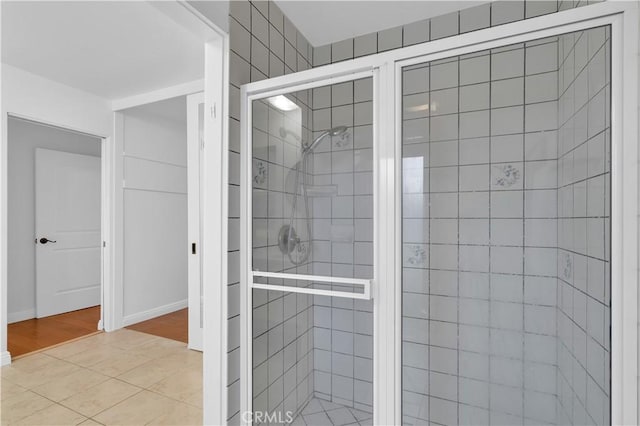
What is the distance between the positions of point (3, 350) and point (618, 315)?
12.6ft

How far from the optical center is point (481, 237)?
1248mm

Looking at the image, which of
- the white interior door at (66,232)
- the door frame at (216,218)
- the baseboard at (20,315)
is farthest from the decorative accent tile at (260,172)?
the baseboard at (20,315)

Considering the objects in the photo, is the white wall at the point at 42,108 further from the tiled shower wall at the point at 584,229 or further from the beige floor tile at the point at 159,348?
the tiled shower wall at the point at 584,229

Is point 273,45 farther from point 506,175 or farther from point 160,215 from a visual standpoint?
point 160,215

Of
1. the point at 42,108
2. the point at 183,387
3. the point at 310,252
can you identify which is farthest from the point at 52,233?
the point at 310,252

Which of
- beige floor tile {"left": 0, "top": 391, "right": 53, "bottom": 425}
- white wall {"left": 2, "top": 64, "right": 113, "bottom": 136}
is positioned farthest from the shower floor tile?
white wall {"left": 2, "top": 64, "right": 113, "bottom": 136}

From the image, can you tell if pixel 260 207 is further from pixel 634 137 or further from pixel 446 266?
pixel 634 137

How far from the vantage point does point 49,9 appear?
6.65 feet

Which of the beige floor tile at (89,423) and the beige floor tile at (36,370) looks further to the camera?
the beige floor tile at (36,370)

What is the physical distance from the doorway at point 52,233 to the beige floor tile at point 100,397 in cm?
134

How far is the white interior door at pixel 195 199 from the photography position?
3016 millimetres

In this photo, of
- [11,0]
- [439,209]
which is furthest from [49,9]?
[439,209]

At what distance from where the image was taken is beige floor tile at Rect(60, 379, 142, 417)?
203cm

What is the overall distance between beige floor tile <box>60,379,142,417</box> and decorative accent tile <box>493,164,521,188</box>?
2473 mm
